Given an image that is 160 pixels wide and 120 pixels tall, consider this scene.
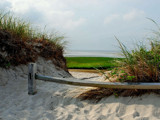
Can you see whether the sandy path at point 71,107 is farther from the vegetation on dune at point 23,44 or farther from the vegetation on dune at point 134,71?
the vegetation on dune at point 23,44

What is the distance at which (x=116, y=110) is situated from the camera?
3.09 metres

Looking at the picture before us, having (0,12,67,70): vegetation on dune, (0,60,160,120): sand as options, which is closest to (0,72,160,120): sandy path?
(0,60,160,120): sand

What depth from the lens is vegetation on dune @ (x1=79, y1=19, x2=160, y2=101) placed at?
335 cm

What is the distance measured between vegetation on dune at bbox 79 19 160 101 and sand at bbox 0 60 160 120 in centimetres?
13

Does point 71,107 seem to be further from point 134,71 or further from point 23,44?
point 23,44

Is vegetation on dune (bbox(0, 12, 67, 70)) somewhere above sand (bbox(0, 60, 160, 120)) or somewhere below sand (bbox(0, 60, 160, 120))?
above

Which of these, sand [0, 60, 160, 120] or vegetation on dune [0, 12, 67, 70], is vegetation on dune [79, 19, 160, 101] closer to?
sand [0, 60, 160, 120]

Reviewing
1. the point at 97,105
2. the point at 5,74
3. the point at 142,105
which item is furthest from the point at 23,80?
the point at 142,105

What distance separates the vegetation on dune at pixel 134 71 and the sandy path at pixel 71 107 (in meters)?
0.14

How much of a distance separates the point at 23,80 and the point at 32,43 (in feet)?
5.54

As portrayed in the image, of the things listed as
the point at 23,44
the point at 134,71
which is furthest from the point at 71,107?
the point at 23,44

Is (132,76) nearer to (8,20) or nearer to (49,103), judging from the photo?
(49,103)

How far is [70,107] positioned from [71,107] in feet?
0.07

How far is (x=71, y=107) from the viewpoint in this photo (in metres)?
3.44
